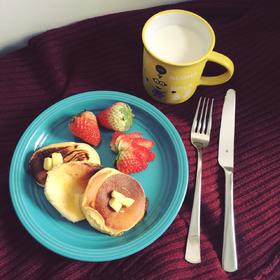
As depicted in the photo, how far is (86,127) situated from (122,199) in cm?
17

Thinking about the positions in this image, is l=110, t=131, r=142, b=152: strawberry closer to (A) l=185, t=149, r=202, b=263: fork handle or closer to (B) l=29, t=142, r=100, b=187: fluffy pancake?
(B) l=29, t=142, r=100, b=187: fluffy pancake

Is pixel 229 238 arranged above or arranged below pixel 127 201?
below

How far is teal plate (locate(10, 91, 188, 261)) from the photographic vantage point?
75 centimetres

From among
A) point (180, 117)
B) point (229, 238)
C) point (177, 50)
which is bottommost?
point (229, 238)

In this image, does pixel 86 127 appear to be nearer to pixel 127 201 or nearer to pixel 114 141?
pixel 114 141

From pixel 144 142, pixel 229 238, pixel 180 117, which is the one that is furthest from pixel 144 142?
pixel 229 238

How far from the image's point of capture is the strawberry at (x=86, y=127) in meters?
0.82

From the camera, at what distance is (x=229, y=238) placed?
799 millimetres

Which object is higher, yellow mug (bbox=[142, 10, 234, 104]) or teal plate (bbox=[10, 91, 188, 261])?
yellow mug (bbox=[142, 10, 234, 104])

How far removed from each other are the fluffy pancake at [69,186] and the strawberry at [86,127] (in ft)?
0.25

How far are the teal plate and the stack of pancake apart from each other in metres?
0.02

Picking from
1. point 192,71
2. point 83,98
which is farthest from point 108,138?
point 192,71

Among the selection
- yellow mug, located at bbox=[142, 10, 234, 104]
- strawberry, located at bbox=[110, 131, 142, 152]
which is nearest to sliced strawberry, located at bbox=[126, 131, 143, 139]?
strawberry, located at bbox=[110, 131, 142, 152]

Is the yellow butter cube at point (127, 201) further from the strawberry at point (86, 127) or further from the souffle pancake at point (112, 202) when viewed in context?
the strawberry at point (86, 127)
